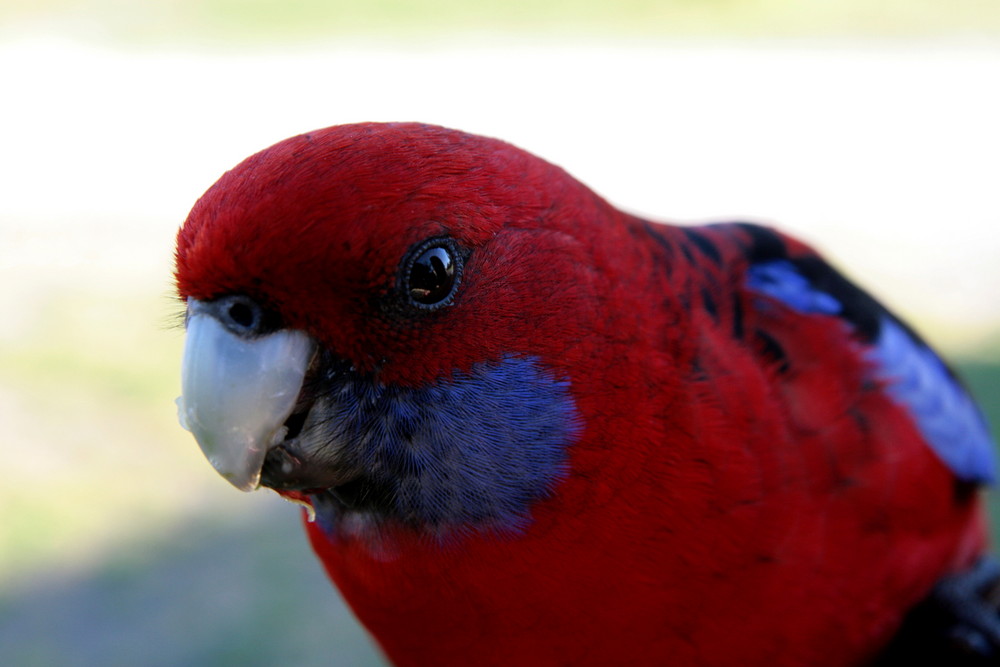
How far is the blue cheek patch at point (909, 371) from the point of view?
6.31 ft

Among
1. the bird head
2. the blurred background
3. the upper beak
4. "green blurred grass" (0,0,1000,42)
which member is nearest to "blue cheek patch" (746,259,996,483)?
the bird head

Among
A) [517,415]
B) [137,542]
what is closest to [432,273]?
[517,415]

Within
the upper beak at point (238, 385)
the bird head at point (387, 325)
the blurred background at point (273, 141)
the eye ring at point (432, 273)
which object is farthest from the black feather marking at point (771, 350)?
the blurred background at point (273, 141)

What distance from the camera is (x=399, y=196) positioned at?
1241 millimetres

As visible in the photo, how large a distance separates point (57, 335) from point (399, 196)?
5290 mm

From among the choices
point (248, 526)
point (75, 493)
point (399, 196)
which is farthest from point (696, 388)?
point (75, 493)

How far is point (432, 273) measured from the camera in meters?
1.27

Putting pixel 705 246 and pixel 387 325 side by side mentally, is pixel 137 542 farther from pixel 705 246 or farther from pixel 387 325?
pixel 387 325

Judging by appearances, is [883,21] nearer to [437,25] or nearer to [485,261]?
[437,25]

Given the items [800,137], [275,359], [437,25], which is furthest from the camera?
[437,25]

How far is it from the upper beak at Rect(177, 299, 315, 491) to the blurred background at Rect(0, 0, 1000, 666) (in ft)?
1.02

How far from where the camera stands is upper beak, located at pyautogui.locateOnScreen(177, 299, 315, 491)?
1.23m

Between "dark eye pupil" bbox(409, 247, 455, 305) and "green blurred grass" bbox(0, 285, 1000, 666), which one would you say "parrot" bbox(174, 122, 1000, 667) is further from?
"green blurred grass" bbox(0, 285, 1000, 666)

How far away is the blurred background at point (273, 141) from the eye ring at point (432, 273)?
1.64ft
